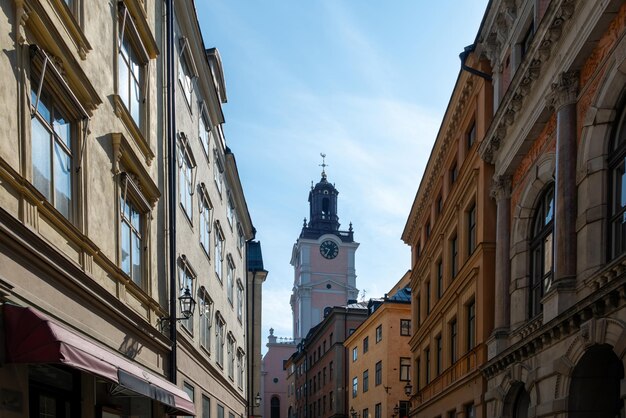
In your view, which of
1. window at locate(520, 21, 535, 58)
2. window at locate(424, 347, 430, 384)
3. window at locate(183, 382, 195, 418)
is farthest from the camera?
window at locate(424, 347, 430, 384)

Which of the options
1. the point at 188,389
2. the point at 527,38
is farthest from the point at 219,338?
the point at 527,38

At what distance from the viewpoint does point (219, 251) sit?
2581cm

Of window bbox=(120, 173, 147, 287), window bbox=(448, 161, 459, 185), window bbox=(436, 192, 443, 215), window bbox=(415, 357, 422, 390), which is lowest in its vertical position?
window bbox=(415, 357, 422, 390)

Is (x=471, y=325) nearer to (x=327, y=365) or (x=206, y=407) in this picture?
(x=206, y=407)

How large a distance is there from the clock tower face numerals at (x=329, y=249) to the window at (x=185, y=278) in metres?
75.3

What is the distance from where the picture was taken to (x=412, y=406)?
32156 mm

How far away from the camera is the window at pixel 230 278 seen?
28.3m

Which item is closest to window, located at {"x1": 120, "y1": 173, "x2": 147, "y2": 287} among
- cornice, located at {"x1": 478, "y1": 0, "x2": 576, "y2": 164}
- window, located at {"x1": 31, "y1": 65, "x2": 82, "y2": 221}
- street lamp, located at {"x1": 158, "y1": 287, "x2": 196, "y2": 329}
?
street lamp, located at {"x1": 158, "y1": 287, "x2": 196, "y2": 329}

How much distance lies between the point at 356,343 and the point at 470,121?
36.4 meters

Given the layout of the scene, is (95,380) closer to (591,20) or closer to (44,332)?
(44,332)

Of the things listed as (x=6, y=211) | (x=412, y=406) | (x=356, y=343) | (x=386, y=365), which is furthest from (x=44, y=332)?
(x=356, y=343)

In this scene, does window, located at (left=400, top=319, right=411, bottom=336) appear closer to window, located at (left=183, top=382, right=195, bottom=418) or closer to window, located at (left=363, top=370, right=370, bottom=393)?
window, located at (left=363, top=370, right=370, bottom=393)

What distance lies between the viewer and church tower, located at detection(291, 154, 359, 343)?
9269 centimetres

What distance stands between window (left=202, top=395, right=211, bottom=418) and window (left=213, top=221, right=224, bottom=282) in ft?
15.1
